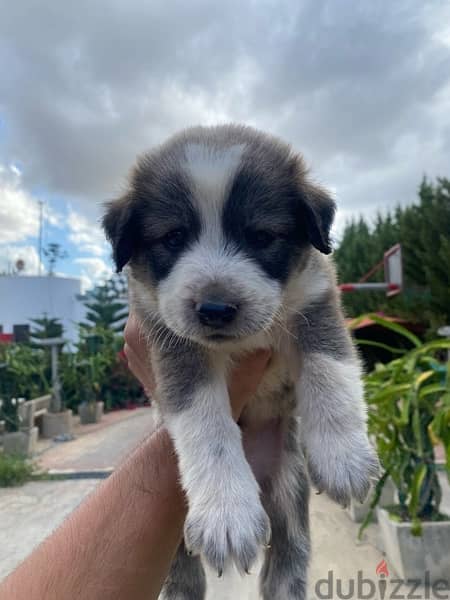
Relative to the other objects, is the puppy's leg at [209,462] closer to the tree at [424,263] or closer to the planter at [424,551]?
the planter at [424,551]

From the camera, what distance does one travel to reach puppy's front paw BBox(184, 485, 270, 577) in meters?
1.50

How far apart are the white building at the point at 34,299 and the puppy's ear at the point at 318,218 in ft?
76.6

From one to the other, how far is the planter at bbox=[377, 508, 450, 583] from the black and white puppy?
1.50 m

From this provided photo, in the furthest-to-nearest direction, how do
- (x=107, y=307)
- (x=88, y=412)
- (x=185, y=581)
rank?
(x=107, y=307), (x=88, y=412), (x=185, y=581)

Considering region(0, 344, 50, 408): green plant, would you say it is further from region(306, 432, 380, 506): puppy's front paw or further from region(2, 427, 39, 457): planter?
region(306, 432, 380, 506): puppy's front paw

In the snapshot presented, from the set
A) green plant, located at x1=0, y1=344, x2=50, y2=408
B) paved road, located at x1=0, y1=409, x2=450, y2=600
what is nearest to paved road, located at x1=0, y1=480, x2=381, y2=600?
paved road, located at x1=0, y1=409, x2=450, y2=600

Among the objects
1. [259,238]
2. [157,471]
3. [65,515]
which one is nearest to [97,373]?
[65,515]

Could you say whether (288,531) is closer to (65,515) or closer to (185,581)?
(185,581)

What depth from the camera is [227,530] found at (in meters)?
1.51

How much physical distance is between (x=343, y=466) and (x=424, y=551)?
7.60ft

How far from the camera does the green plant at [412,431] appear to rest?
337 cm

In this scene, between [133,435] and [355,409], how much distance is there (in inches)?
313

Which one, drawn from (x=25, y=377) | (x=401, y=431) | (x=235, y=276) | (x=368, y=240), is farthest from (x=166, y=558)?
(x=368, y=240)

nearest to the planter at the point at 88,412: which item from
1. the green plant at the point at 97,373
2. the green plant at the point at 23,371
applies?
the green plant at the point at 97,373
